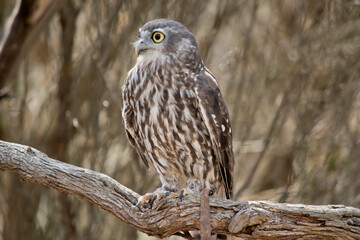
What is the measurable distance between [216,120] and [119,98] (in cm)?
238

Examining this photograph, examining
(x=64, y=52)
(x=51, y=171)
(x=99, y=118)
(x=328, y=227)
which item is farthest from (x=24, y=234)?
(x=328, y=227)

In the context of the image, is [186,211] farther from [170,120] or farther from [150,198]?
[170,120]

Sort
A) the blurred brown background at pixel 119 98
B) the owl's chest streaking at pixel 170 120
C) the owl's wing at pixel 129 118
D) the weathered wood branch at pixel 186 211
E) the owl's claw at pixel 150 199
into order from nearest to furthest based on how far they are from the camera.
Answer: the weathered wood branch at pixel 186 211
the owl's claw at pixel 150 199
the owl's chest streaking at pixel 170 120
the owl's wing at pixel 129 118
the blurred brown background at pixel 119 98

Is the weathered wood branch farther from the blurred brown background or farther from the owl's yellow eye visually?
the blurred brown background

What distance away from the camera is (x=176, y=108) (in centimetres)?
468

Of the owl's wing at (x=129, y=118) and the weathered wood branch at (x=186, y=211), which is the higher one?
the owl's wing at (x=129, y=118)

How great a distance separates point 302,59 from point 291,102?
57cm

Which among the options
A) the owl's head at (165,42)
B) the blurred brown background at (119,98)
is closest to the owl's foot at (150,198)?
the owl's head at (165,42)

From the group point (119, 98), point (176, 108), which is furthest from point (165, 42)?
point (119, 98)

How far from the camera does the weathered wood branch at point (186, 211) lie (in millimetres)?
3939

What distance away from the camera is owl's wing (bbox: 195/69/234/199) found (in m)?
4.70

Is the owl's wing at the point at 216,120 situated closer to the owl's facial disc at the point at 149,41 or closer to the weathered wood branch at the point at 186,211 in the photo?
the owl's facial disc at the point at 149,41

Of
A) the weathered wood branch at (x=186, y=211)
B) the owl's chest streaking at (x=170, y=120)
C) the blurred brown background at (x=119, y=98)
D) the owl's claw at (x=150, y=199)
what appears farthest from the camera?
the blurred brown background at (x=119, y=98)

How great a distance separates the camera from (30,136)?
7.12m
